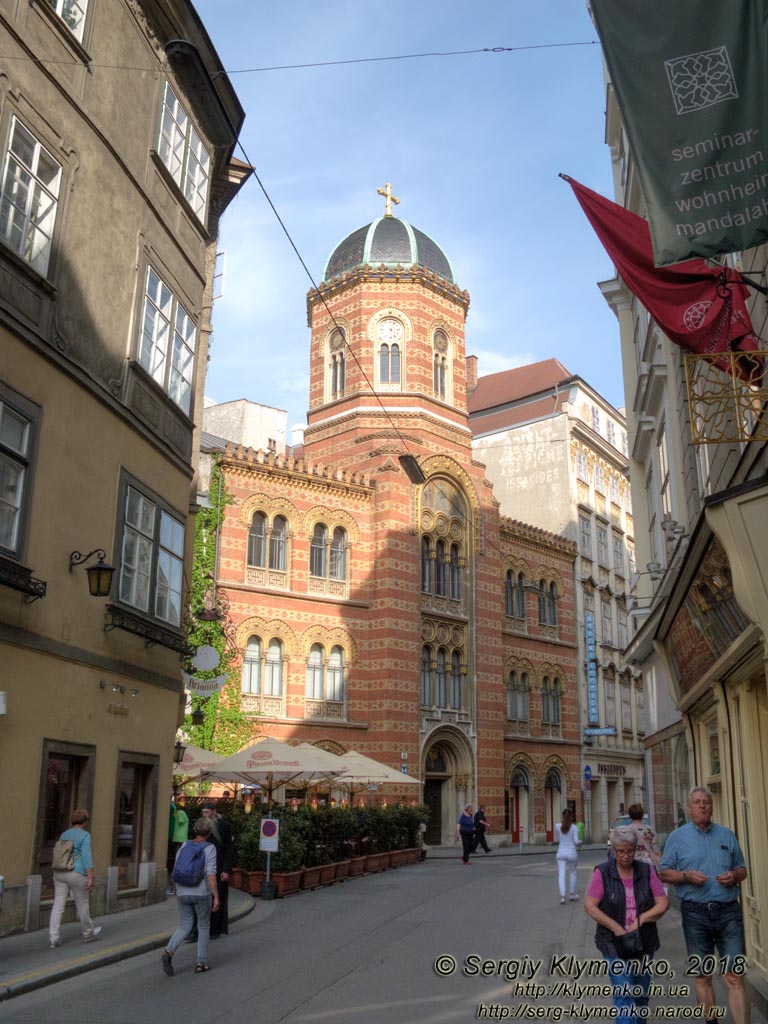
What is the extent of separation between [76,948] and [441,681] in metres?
27.1

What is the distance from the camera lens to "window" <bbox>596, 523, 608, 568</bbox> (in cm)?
5025

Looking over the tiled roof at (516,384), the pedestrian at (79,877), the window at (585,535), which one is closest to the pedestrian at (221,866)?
the pedestrian at (79,877)

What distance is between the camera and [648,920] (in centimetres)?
630

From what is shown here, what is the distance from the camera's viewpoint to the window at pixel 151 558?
1446 cm

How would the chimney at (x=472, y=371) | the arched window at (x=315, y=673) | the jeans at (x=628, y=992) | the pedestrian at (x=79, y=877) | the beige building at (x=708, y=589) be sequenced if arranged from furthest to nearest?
the chimney at (x=472, y=371) < the arched window at (x=315, y=673) < the pedestrian at (x=79, y=877) < the beige building at (x=708, y=589) < the jeans at (x=628, y=992)

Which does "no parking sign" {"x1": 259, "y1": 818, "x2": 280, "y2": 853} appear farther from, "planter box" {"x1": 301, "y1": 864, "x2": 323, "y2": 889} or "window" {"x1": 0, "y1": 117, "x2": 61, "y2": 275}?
"window" {"x1": 0, "y1": 117, "x2": 61, "y2": 275}

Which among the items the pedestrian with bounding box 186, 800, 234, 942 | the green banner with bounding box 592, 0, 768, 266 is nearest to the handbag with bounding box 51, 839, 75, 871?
the pedestrian with bounding box 186, 800, 234, 942

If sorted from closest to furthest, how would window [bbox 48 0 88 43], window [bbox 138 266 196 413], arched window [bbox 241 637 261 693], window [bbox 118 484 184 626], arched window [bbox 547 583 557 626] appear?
1. window [bbox 48 0 88 43]
2. window [bbox 118 484 184 626]
3. window [bbox 138 266 196 413]
4. arched window [bbox 241 637 261 693]
5. arched window [bbox 547 583 557 626]

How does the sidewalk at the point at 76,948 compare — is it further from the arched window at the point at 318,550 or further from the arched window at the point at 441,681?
the arched window at the point at 441,681

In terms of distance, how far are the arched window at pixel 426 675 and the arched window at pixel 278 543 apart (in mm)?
6353

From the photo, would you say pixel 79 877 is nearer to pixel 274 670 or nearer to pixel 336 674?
pixel 274 670

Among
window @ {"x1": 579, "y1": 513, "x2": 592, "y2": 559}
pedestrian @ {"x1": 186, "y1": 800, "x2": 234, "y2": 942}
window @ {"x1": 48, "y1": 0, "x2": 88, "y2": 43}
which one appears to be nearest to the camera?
pedestrian @ {"x1": 186, "y1": 800, "x2": 234, "y2": 942}

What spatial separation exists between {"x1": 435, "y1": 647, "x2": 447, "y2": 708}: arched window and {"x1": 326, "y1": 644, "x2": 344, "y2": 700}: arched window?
4.04 metres

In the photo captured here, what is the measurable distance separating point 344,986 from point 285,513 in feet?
86.4
